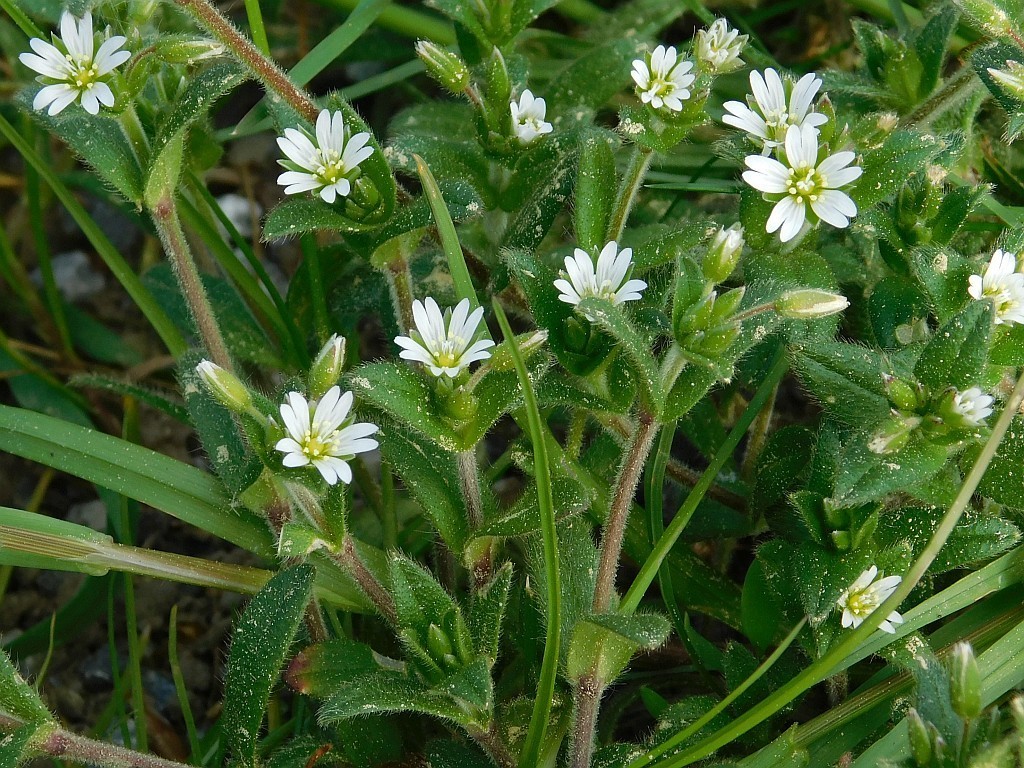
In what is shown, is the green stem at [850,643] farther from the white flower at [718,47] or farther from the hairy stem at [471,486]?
the white flower at [718,47]

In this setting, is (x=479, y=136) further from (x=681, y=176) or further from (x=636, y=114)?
(x=681, y=176)

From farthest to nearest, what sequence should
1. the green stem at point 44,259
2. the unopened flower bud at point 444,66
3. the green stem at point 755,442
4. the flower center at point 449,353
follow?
the green stem at point 44,259, the green stem at point 755,442, the unopened flower bud at point 444,66, the flower center at point 449,353

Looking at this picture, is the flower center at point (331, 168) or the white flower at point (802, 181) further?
the flower center at point (331, 168)

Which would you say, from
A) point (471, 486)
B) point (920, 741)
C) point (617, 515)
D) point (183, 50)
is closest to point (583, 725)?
point (617, 515)

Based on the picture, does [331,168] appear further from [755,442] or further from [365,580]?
[755,442]

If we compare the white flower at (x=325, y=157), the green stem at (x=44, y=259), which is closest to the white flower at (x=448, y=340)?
the white flower at (x=325, y=157)

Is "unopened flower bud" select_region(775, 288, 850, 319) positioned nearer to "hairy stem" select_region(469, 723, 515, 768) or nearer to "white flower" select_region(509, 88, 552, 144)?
"white flower" select_region(509, 88, 552, 144)
